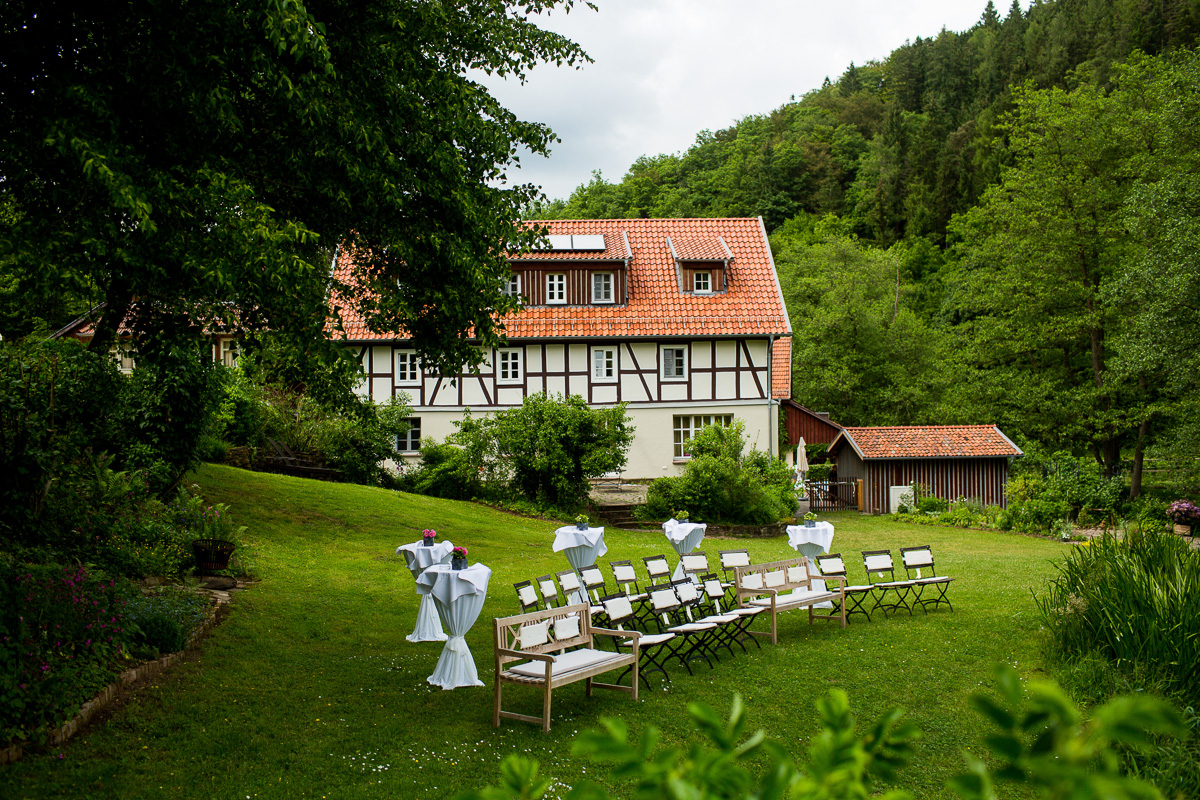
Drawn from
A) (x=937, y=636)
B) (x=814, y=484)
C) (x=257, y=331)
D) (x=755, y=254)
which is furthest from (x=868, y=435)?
(x=257, y=331)

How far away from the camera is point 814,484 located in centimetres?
2838

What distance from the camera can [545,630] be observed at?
7.96m

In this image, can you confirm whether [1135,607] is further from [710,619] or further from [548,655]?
[548,655]

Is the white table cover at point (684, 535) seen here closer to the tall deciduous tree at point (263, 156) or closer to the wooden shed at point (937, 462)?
the tall deciduous tree at point (263, 156)

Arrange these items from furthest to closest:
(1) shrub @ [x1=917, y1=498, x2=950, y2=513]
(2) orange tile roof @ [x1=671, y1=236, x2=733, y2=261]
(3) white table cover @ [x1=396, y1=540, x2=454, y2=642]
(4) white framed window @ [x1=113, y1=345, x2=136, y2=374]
Answer: (2) orange tile roof @ [x1=671, y1=236, x2=733, y2=261], (1) shrub @ [x1=917, y1=498, x2=950, y2=513], (3) white table cover @ [x1=396, y1=540, x2=454, y2=642], (4) white framed window @ [x1=113, y1=345, x2=136, y2=374]

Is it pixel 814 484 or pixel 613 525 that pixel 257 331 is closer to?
pixel 613 525

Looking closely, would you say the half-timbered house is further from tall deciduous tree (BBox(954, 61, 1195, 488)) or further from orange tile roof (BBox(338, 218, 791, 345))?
tall deciduous tree (BBox(954, 61, 1195, 488))

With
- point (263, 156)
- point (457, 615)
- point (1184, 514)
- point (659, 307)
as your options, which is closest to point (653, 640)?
point (457, 615)

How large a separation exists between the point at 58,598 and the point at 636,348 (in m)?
20.5

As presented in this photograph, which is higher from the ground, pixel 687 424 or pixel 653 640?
pixel 687 424

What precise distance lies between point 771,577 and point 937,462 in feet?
57.3

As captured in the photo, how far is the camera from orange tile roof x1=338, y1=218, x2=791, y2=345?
26469mm

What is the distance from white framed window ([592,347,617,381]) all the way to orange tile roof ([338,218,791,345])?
0.63 m

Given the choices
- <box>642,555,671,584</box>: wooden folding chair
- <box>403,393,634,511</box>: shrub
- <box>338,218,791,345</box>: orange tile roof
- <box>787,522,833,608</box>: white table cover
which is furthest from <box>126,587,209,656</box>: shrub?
<box>338,218,791,345</box>: orange tile roof
